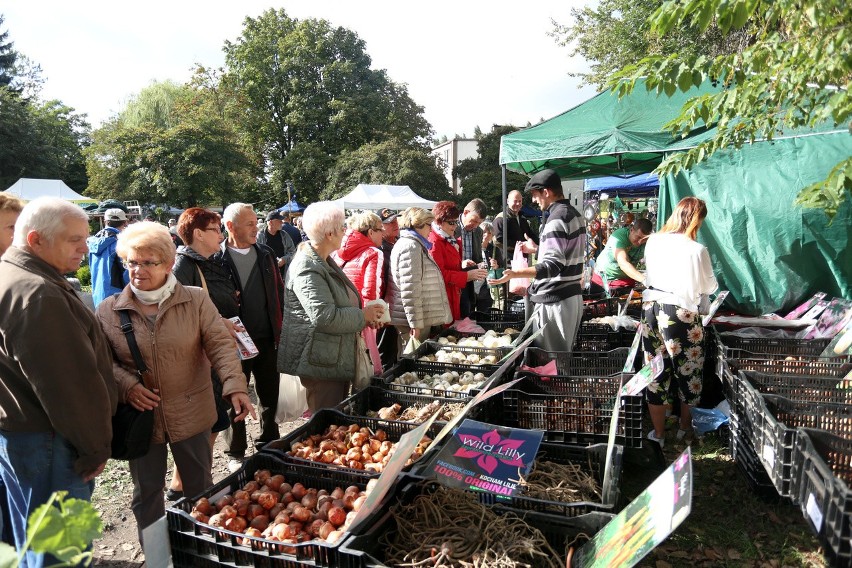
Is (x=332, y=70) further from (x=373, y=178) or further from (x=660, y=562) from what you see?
(x=660, y=562)

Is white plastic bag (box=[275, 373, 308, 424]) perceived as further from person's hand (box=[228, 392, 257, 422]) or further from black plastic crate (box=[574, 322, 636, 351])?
black plastic crate (box=[574, 322, 636, 351])

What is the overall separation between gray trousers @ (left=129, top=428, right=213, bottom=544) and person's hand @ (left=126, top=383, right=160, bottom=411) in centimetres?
28

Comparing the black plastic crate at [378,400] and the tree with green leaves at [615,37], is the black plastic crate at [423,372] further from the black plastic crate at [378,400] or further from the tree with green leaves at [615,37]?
the tree with green leaves at [615,37]

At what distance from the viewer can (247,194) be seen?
3431cm

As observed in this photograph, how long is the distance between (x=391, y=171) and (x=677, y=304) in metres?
26.2

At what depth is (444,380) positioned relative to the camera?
3.59 metres

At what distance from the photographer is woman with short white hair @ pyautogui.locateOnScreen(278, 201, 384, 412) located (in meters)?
3.10

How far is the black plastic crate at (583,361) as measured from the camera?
12.3 ft

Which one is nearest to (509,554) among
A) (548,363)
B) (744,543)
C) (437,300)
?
(744,543)

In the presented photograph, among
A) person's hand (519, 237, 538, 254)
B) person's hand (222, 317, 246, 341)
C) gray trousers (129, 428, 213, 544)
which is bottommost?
gray trousers (129, 428, 213, 544)

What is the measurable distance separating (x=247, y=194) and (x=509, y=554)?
115ft

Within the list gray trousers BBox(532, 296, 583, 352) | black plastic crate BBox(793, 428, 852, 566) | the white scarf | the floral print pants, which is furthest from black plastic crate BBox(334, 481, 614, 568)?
the floral print pants

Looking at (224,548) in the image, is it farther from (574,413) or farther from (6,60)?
(6,60)

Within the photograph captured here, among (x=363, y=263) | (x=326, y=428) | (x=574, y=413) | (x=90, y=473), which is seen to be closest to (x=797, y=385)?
(x=574, y=413)
